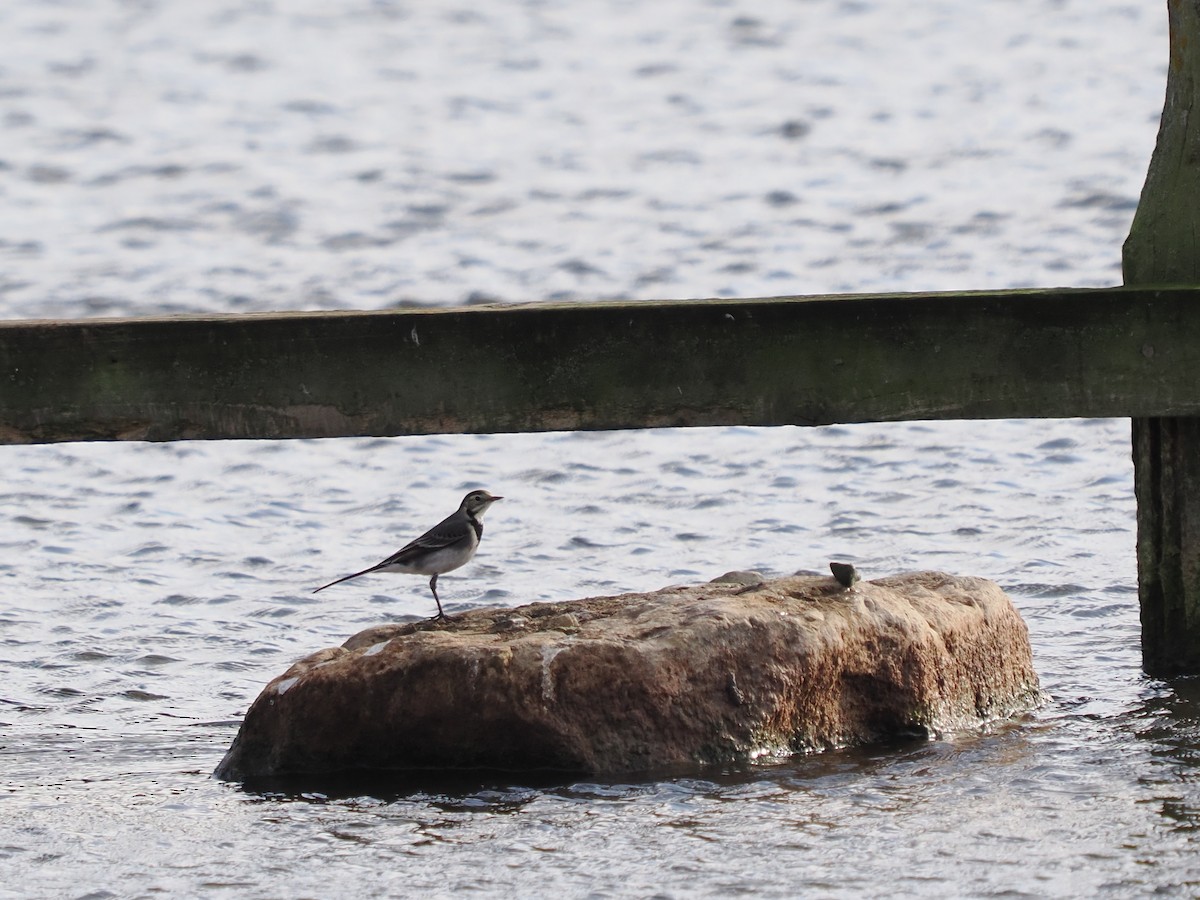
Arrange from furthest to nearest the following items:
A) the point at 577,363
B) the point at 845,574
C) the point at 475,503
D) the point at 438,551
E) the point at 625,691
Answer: the point at 475,503
the point at 438,551
the point at 845,574
the point at 577,363
the point at 625,691

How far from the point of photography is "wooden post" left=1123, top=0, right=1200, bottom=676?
5566mm

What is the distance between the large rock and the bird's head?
5.02 ft

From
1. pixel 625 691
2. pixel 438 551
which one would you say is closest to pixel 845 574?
pixel 625 691

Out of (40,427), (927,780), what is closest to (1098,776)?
(927,780)

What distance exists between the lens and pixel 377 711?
16.7ft

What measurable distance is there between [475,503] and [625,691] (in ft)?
7.03

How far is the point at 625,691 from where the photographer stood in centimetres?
502

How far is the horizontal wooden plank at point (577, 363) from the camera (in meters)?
5.20

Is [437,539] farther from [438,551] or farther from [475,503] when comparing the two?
[475,503]

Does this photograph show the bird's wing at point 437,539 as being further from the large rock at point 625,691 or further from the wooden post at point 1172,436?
the wooden post at point 1172,436

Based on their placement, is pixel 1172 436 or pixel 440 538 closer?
pixel 1172 436

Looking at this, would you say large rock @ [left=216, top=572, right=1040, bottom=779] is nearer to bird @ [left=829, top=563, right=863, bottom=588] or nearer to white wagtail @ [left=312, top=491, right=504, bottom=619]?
bird @ [left=829, top=563, right=863, bottom=588]

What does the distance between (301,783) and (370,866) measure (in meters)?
0.87

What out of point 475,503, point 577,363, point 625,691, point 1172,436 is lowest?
point 625,691
